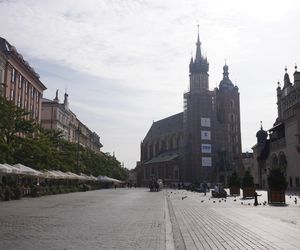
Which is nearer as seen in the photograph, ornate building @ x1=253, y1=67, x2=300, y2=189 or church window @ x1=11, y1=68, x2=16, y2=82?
church window @ x1=11, y1=68, x2=16, y2=82

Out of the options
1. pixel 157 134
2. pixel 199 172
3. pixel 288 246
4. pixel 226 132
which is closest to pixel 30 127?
pixel 288 246

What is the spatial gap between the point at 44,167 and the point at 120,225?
3230 centimetres

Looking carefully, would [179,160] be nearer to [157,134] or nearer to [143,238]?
[157,134]

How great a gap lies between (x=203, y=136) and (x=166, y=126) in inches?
1374

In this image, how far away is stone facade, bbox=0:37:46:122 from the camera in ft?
194

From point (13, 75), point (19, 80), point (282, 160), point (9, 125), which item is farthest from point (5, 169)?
point (282, 160)

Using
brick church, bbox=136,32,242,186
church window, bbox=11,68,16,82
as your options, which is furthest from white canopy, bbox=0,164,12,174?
brick church, bbox=136,32,242,186

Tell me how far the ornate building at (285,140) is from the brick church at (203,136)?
40.7 metres

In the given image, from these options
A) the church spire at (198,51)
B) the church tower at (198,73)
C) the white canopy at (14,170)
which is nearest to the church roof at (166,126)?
the church tower at (198,73)

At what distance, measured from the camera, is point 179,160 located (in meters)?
143

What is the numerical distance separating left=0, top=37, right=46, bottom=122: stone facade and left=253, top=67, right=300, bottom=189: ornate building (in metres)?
38.2

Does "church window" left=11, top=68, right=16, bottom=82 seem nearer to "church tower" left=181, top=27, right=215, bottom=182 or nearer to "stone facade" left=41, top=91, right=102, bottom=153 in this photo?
"stone facade" left=41, top=91, right=102, bottom=153

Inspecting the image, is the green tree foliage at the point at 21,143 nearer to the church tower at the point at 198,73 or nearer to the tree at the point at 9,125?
the tree at the point at 9,125

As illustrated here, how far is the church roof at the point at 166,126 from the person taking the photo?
6237 inches
